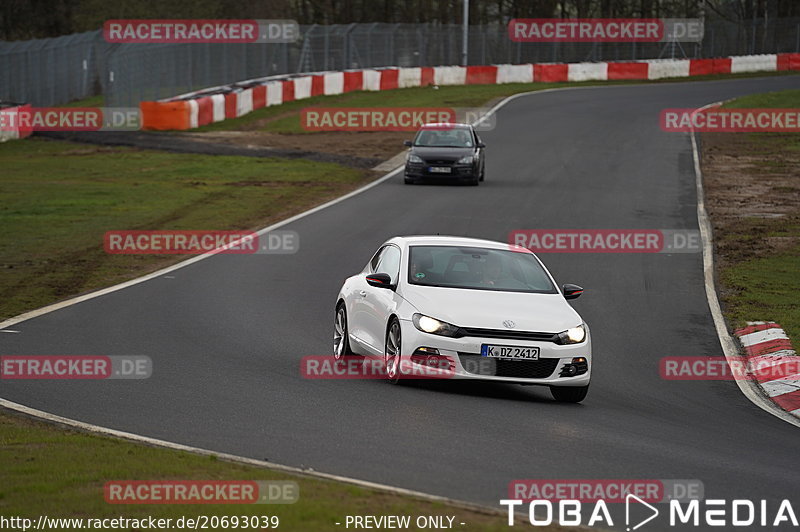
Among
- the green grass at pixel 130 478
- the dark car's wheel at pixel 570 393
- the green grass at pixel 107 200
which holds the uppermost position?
the green grass at pixel 130 478

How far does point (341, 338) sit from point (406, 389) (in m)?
1.72

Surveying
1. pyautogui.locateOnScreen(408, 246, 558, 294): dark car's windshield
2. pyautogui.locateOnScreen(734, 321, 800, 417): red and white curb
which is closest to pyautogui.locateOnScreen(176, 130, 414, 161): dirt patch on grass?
pyautogui.locateOnScreen(734, 321, 800, 417): red and white curb

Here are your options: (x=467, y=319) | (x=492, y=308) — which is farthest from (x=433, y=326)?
(x=492, y=308)

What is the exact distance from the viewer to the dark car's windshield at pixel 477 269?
42.0 feet

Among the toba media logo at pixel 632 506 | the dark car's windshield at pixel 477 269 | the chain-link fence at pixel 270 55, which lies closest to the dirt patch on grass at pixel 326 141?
the chain-link fence at pixel 270 55

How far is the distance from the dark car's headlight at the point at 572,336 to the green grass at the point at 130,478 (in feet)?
14.0

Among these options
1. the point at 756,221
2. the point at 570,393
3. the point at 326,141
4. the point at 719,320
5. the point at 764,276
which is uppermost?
the point at 570,393

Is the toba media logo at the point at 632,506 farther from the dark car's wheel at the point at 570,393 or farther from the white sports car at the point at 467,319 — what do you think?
the dark car's wheel at the point at 570,393

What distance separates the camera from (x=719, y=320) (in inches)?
690

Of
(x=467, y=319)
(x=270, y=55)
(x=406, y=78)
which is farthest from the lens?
(x=406, y=78)

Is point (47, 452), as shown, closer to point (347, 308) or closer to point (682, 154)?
point (347, 308)

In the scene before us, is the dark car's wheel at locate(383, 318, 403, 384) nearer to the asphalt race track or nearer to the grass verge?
the asphalt race track

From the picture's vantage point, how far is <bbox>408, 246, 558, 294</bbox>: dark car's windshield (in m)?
12.8

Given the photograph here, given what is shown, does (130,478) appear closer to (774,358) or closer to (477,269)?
(477,269)
